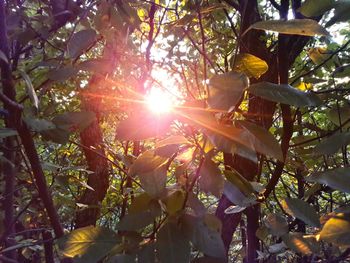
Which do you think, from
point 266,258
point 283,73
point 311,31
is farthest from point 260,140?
point 266,258

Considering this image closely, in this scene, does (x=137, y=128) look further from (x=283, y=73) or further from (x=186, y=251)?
(x=283, y=73)

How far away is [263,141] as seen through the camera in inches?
22.6

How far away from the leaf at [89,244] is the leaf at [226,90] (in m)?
0.28

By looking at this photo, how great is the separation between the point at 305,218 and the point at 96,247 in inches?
15.3

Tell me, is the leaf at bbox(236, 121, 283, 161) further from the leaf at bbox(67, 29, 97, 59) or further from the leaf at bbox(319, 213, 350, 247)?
the leaf at bbox(67, 29, 97, 59)

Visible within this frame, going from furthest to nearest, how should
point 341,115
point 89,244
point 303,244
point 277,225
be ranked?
point 341,115
point 277,225
point 303,244
point 89,244

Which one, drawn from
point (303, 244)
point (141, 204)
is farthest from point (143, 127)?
point (303, 244)

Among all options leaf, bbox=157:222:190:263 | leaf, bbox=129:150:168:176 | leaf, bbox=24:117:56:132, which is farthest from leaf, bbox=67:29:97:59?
leaf, bbox=157:222:190:263

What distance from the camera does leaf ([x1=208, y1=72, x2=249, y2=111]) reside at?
49 cm

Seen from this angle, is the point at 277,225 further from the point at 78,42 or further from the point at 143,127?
the point at 78,42

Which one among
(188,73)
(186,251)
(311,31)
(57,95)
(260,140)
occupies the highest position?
(57,95)

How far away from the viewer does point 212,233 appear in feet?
2.09

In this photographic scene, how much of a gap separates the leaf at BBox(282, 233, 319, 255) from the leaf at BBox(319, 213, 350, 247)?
18 centimetres

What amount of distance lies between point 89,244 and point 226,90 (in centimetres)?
32
